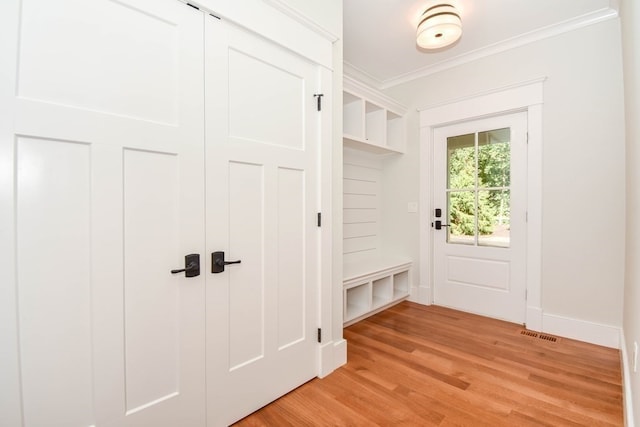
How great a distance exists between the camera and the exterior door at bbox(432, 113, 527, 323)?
2988 millimetres

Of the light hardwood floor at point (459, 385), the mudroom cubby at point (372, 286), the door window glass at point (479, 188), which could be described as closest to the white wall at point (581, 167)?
the door window glass at point (479, 188)

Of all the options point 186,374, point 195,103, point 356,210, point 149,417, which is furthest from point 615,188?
point 149,417

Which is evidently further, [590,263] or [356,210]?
[356,210]

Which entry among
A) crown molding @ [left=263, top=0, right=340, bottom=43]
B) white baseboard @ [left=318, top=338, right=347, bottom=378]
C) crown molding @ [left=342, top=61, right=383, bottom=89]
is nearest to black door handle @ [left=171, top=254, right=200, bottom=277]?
white baseboard @ [left=318, top=338, right=347, bottom=378]

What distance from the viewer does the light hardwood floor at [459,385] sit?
1.65m

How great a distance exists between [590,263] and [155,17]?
11.8 feet

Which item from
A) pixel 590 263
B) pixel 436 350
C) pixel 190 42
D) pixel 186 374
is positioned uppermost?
pixel 190 42

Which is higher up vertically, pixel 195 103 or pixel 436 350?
pixel 195 103

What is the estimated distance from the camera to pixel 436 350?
95.7 inches

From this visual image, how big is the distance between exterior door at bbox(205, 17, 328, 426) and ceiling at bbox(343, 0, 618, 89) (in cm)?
111

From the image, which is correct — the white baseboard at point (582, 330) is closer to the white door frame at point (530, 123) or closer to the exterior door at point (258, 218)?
the white door frame at point (530, 123)

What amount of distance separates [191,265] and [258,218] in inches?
18.0

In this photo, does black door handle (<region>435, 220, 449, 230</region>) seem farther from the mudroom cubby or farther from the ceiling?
the ceiling

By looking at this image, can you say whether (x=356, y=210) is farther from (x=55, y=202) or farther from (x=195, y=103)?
(x=55, y=202)
